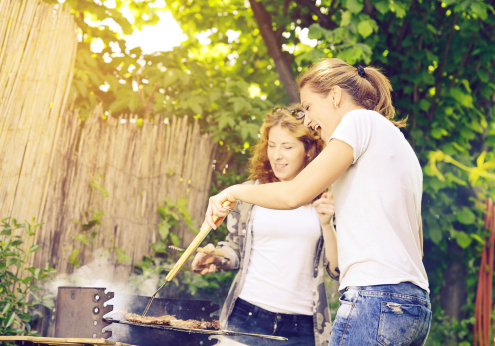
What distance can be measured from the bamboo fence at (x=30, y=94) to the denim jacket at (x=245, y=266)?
1.43m

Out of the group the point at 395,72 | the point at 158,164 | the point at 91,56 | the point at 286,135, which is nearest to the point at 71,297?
the point at 286,135

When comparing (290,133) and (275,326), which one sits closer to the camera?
(275,326)

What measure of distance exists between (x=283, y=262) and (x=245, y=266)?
0.25 meters

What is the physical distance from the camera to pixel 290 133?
11.9 feet

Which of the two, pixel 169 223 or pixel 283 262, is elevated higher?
pixel 169 223

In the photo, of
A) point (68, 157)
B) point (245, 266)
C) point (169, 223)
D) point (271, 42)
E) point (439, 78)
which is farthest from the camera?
point (271, 42)

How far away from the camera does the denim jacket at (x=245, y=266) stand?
3262 mm

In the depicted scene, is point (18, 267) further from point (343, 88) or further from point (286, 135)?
point (343, 88)

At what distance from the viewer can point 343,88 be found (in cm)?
235

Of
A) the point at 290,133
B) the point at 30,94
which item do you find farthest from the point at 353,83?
the point at 30,94

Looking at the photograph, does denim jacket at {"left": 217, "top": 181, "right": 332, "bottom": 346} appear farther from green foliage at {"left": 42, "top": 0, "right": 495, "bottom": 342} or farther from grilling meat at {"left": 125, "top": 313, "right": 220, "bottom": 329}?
green foliage at {"left": 42, "top": 0, "right": 495, "bottom": 342}

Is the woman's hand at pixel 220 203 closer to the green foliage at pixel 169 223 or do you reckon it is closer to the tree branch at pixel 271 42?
the green foliage at pixel 169 223

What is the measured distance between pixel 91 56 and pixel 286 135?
7.84 ft

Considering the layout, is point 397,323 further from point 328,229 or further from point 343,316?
point 328,229
